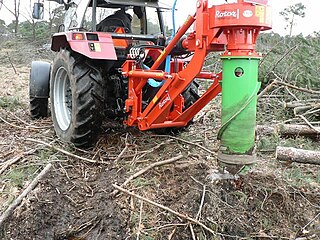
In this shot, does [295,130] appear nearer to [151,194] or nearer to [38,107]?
[151,194]

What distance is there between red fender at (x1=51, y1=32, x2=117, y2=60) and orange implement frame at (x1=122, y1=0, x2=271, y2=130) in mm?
265

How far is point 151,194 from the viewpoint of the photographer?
372 centimetres

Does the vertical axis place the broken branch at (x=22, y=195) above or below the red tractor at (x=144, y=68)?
below

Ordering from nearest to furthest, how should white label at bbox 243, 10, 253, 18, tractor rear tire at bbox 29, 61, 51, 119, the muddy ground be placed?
white label at bbox 243, 10, 253, 18 < the muddy ground < tractor rear tire at bbox 29, 61, 51, 119

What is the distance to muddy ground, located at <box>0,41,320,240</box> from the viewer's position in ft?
11.1

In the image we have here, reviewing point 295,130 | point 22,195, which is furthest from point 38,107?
point 295,130

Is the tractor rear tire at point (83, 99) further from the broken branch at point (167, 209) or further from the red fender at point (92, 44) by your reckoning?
the broken branch at point (167, 209)

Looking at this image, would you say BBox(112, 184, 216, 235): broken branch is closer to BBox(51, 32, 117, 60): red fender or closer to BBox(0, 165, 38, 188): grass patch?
BBox(0, 165, 38, 188): grass patch

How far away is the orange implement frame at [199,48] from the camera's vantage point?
318 cm

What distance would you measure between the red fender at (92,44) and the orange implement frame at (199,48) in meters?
0.26

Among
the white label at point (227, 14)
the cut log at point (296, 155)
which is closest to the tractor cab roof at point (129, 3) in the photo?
the white label at point (227, 14)

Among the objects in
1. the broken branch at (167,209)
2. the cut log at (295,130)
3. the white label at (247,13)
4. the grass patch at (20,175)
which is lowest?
the broken branch at (167,209)

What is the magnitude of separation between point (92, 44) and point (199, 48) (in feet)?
4.67

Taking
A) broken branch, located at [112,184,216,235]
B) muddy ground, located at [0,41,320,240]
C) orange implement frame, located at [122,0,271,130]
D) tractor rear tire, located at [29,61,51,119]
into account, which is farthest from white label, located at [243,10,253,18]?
tractor rear tire, located at [29,61,51,119]
